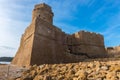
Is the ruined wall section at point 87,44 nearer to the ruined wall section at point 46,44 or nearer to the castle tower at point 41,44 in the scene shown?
the castle tower at point 41,44

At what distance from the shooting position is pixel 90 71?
925 centimetres

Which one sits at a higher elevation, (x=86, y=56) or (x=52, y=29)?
(x=52, y=29)

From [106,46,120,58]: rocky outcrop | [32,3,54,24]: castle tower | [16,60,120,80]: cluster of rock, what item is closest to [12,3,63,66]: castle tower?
[32,3,54,24]: castle tower

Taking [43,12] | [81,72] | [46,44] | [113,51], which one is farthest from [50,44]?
[113,51]

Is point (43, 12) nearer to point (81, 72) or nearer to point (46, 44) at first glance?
point (46, 44)

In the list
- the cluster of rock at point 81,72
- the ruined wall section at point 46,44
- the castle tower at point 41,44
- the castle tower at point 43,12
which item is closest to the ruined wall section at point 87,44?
the castle tower at point 41,44

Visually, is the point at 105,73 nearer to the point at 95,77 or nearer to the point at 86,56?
A: the point at 95,77

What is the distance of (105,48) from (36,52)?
13103mm

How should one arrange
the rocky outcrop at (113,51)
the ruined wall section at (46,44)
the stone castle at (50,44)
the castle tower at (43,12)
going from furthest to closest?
the rocky outcrop at (113,51)
the castle tower at (43,12)
the stone castle at (50,44)
the ruined wall section at (46,44)

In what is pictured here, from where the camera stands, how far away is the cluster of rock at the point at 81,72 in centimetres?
845

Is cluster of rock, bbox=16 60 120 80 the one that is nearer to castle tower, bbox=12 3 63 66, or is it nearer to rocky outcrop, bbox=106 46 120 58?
castle tower, bbox=12 3 63 66

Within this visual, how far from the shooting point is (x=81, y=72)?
9016 mm

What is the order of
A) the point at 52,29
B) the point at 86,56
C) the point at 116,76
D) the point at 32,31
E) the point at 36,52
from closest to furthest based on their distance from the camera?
1. the point at 116,76
2. the point at 36,52
3. the point at 32,31
4. the point at 52,29
5. the point at 86,56

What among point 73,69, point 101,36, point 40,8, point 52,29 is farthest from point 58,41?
point 73,69
